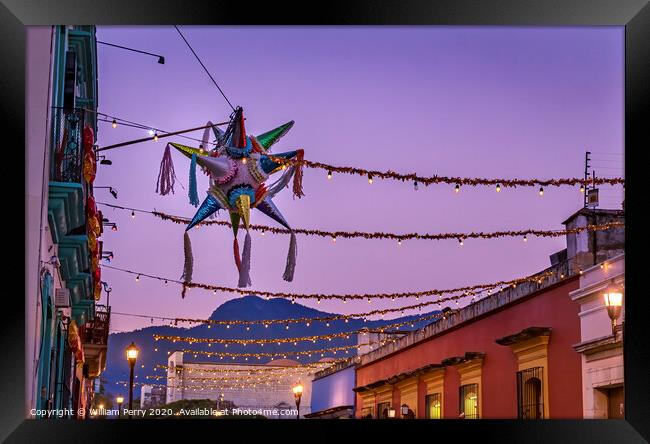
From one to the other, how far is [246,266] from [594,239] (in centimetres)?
538

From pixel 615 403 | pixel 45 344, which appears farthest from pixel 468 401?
pixel 45 344

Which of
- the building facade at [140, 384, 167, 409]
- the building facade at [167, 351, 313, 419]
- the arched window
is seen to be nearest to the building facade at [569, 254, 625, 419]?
the arched window

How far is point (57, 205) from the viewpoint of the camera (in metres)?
11.5

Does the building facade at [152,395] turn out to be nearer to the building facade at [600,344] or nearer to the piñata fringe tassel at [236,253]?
the piñata fringe tassel at [236,253]

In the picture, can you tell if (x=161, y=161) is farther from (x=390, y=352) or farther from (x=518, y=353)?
(x=390, y=352)

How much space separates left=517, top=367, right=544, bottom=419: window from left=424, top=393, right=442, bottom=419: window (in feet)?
11.2

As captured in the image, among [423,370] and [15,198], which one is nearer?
[15,198]

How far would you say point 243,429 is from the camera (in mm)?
9852

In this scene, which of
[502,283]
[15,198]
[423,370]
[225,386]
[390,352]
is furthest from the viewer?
[225,386]

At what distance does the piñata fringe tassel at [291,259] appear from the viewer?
550 inches

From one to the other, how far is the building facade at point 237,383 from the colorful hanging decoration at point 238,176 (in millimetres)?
9800
